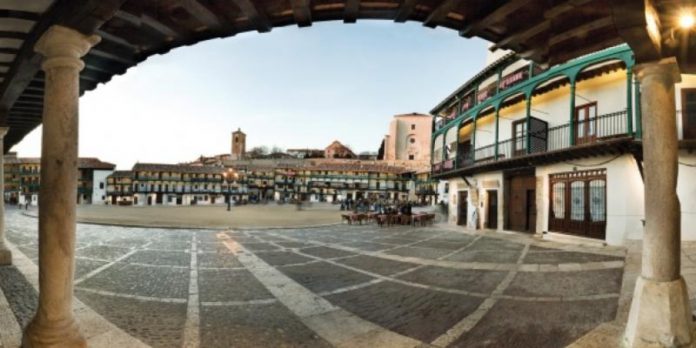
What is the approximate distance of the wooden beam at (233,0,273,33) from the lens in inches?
137

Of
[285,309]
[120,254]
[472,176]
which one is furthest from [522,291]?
[472,176]

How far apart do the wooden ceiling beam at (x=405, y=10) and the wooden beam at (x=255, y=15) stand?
139 centimetres

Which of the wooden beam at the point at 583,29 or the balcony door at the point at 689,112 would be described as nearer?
the wooden beam at the point at 583,29

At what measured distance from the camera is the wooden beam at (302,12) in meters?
3.55

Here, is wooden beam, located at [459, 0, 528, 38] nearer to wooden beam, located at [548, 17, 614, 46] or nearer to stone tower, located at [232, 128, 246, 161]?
wooden beam, located at [548, 17, 614, 46]

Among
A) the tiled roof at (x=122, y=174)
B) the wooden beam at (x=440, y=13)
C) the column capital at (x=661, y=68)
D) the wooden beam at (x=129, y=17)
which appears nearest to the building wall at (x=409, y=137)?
the tiled roof at (x=122, y=174)

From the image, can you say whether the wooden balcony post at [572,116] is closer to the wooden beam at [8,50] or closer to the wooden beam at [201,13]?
the wooden beam at [201,13]

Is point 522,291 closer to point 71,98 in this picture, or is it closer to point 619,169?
point 71,98

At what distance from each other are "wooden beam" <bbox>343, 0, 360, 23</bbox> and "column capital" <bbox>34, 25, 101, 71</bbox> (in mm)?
2597

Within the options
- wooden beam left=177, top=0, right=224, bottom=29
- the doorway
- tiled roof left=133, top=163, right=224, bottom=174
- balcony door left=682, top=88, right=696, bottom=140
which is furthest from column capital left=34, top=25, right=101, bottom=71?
tiled roof left=133, top=163, right=224, bottom=174

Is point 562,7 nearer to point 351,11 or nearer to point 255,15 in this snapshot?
point 351,11

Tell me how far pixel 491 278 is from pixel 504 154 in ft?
41.4

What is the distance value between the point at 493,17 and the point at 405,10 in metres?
0.92

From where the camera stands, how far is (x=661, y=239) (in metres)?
3.65
